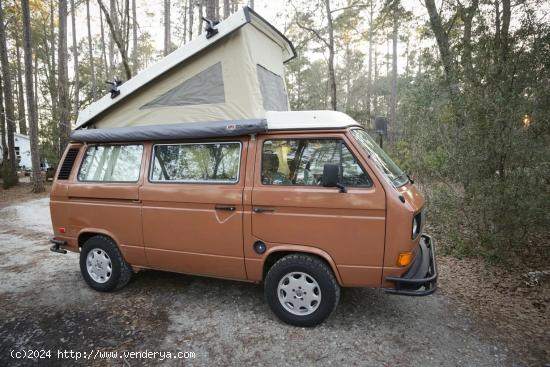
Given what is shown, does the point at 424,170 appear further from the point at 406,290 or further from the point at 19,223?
the point at 19,223

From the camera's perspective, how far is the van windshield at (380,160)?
3607 mm

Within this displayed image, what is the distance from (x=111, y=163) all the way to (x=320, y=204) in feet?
9.79

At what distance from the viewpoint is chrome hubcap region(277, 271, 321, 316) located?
3703 millimetres

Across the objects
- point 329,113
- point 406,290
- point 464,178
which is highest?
point 329,113

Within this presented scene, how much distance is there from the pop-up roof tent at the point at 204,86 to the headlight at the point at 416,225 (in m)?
2.06

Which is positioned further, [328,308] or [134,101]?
[134,101]

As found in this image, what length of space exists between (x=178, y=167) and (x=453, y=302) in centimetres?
401

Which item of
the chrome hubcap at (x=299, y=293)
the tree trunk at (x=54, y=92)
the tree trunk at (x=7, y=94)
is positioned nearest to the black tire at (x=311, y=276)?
the chrome hubcap at (x=299, y=293)

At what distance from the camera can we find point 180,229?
4.14 metres

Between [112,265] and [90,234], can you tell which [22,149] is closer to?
[90,234]

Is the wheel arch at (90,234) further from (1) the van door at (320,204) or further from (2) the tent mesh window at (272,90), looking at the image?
(2) the tent mesh window at (272,90)

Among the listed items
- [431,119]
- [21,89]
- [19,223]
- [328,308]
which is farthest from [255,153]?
[21,89]

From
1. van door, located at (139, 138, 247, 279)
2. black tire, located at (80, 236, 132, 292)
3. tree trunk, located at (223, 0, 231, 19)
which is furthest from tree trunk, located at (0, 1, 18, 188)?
van door, located at (139, 138, 247, 279)

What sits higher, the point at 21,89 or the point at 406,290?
the point at 21,89
